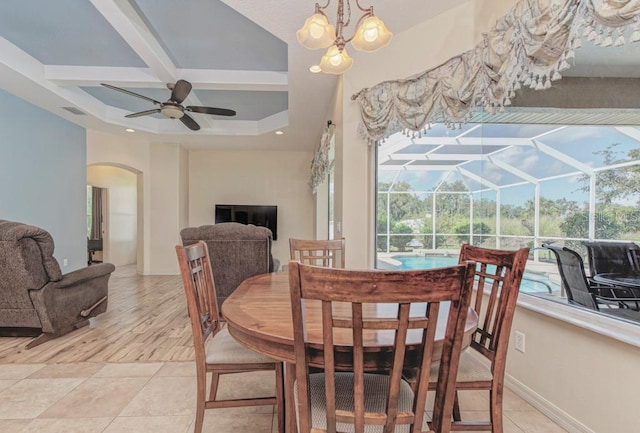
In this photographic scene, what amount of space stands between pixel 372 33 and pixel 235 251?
8.49 ft

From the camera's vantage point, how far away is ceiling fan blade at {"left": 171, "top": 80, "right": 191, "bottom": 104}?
3.45m

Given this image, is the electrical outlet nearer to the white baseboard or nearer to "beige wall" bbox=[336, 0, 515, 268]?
the white baseboard

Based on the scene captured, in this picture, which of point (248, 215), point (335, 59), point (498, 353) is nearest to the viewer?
point (498, 353)

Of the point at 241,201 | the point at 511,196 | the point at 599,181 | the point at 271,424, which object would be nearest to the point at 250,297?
the point at 271,424

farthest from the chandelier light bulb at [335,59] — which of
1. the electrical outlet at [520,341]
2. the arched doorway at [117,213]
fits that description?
the arched doorway at [117,213]

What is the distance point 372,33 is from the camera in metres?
1.80

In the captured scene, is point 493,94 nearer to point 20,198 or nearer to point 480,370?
point 480,370

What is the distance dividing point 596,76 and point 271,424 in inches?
127

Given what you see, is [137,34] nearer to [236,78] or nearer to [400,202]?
[236,78]

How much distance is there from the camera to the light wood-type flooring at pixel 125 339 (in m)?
2.64

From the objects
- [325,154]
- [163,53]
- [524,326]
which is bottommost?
[524,326]

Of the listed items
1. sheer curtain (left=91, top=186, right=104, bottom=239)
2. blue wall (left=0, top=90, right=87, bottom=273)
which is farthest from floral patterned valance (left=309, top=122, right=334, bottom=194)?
sheer curtain (left=91, top=186, right=104, bottom=239)

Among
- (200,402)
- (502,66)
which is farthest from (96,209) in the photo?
(502,66)

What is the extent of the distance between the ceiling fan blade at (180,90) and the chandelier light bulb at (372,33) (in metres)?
2.36
